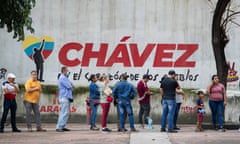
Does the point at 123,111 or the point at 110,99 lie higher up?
the point at 110,99

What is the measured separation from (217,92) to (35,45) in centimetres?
733

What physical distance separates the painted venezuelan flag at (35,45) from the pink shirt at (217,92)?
663cm

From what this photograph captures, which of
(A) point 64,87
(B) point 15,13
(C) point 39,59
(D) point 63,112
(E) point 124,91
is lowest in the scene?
(D) point 63,112

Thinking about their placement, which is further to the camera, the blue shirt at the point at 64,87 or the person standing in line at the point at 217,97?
the person standing in line at the point at 217,97

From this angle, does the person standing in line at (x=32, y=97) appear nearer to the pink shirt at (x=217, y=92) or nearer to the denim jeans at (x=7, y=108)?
the denim jeans at (x=7, y=108)

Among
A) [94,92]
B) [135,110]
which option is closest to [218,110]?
[94,92]

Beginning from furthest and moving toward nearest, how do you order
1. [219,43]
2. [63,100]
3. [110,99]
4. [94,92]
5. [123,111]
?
[219,43] → [94,92] → [110,99] → [63,100] → [123,111]

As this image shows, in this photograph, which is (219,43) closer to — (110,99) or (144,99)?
(144,99)

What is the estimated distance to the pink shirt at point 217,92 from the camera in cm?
1628

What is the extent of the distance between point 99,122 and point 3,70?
4013 millimetres

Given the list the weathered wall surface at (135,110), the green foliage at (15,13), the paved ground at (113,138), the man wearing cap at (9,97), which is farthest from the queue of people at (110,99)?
the green foliage at (15,13)

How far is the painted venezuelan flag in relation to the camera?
66.0 ft

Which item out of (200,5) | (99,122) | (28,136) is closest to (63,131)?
(28,136)

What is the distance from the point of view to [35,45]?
2017 cm
